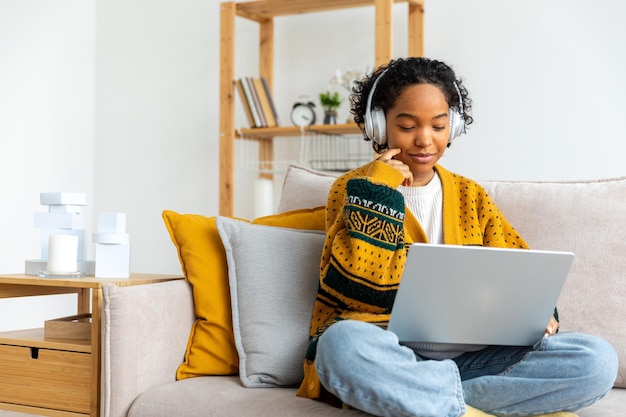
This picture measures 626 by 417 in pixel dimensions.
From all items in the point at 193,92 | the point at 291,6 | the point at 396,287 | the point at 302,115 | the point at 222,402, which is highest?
the point at 291,6

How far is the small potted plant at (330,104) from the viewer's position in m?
3.54

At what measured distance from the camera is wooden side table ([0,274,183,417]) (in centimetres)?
176

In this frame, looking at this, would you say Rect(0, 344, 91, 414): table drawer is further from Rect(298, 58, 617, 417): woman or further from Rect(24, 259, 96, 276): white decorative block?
Rect(298, 58, 617, 417): woman

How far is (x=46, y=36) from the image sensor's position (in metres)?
4.09

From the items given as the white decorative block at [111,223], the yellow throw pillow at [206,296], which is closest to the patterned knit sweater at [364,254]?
the yellow throw pillow at [206,296]

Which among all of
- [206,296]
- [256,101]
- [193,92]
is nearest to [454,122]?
[206,296]

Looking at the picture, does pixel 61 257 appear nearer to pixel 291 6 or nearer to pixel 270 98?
pixel 270 98

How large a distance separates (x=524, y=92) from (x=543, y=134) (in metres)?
0.19

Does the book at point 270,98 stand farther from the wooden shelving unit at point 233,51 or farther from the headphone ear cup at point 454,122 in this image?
the headphone ear cup at point 454,122

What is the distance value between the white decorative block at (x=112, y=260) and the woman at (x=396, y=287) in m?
0.53

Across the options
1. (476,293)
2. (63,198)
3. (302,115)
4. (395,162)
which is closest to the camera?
(476,293)

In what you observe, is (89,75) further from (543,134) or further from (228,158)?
(543,134)

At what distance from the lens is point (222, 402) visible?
1647mm

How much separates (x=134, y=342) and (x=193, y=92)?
2555 mm
